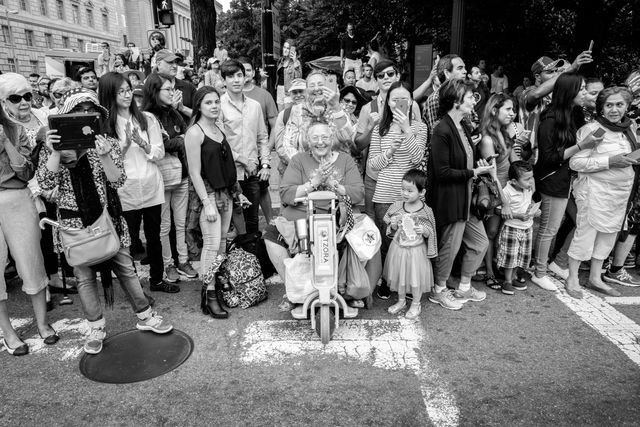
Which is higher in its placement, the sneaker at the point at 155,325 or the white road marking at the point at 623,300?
the sneaker at the point at 155,325

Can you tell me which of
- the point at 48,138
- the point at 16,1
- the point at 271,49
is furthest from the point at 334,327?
the point at 16,1

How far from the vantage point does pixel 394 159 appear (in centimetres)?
435

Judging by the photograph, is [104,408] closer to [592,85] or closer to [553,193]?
[553,193]

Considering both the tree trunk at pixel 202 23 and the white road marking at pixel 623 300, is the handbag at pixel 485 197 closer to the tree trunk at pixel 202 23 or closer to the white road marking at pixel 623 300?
the white road marking at pixel 623 300

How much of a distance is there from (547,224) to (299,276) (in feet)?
8.89

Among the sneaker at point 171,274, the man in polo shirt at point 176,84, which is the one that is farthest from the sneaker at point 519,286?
the man in polo shirt at point 176,84

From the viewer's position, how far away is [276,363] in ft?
11.3

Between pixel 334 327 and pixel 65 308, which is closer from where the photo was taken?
pixel 334 327

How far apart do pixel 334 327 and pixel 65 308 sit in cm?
Result: 259

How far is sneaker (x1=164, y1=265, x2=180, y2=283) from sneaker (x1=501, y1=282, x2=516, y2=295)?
3361 mm

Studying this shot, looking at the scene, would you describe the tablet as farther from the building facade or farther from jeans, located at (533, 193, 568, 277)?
the building facade

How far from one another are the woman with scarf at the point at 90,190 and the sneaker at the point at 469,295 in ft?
9.50

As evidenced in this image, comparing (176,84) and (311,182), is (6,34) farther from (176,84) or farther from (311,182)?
(311,182)

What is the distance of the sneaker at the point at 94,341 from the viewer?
357cm
